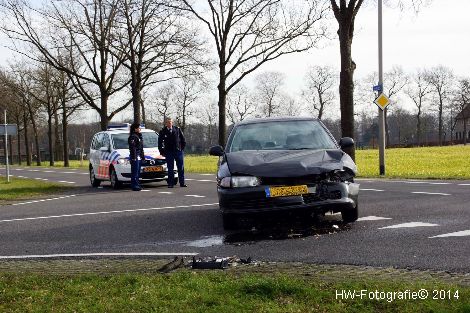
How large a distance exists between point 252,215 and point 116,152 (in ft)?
35.3

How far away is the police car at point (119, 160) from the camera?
17.1m

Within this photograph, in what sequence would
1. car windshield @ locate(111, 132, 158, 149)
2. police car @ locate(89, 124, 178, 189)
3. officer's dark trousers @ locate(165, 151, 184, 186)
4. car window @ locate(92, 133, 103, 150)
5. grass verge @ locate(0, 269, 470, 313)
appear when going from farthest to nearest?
car window @ locate(92, 133, 103, 150)
car windshield @ locate(111, 132, 158, 149)
police car @ locate(89, 124, 178, 189)
officer's dark trousers @ locate(165, 151, 184, 186)
grass verge @ locate(0, 269, 470, 313)

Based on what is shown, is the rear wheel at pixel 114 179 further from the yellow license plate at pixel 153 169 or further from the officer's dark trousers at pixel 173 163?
the officer's dark trousers at pixel 173 163

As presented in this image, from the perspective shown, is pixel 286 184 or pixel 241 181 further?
pixel 241 181

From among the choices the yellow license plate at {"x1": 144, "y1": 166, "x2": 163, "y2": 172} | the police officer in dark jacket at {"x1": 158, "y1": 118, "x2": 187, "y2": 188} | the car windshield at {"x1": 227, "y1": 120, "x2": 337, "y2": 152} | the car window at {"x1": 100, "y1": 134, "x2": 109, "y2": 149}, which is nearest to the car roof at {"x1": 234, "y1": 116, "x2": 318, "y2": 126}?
the car windshield at {"x1": 227, "y1": 120, "x2": 337, "y2": 152}

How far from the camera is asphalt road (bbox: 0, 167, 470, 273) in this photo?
6066 millimetres

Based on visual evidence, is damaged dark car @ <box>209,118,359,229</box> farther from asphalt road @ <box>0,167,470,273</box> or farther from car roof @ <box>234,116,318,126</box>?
car roof @ <box>234,116,318,126</box>

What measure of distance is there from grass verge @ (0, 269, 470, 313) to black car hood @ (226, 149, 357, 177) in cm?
238

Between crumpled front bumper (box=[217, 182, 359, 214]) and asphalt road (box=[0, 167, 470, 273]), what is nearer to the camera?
asphalt road (box=[0, 167, 470, 273])

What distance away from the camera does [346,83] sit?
20344 mm

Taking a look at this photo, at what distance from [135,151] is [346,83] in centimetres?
815

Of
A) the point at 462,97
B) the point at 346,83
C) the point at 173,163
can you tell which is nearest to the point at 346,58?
the point at 346,83

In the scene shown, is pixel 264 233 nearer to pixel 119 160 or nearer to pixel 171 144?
pixel 171 144

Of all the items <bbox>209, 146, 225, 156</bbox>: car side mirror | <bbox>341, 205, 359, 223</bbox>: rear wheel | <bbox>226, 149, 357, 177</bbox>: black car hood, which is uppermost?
<bbox>209, 146, 225, 156</bbox>: car side mirror
